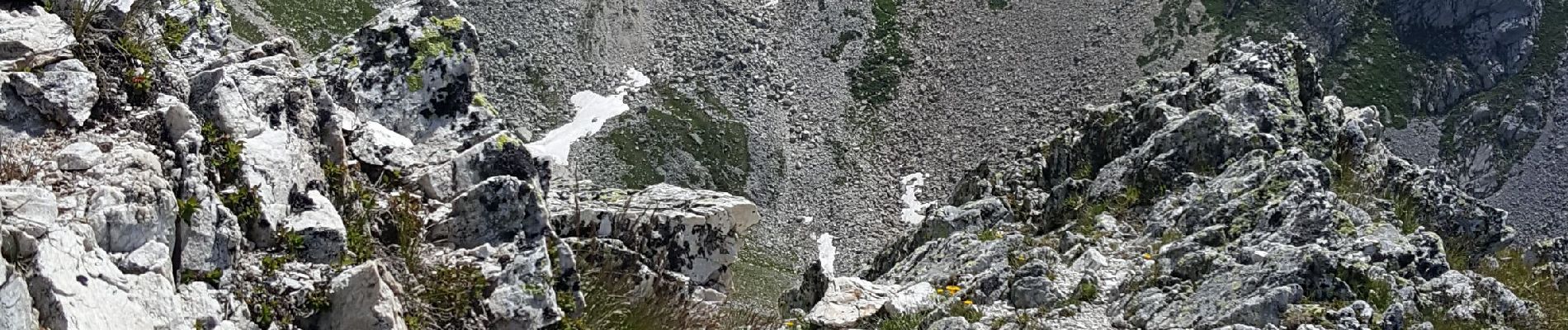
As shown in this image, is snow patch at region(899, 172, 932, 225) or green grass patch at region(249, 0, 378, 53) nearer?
green grass patch at region(249, 0, 378, 53)

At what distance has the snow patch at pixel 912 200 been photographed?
8579 centimetres

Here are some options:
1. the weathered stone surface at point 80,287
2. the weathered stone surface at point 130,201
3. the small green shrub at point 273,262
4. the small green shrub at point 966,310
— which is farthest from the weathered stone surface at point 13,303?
the small green shrub at point 966,310

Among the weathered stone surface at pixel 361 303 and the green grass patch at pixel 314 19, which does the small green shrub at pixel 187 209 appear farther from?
the green grass patch at pixel 314 19

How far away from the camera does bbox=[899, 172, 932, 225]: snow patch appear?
281ft

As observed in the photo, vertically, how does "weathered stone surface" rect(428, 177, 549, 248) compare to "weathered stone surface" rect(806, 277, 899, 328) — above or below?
above

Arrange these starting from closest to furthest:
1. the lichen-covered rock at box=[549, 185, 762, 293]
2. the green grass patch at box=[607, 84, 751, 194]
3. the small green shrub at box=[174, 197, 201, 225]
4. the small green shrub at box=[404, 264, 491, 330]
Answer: the small green shrub at box=[174, 197, 201, 225] → the small green shrub at box=[404, 264, 491, 330] → the lichen-covered rock at box=[549, 185, 762, 293] → the green grass patch at box=[607, 84, 751, 194]

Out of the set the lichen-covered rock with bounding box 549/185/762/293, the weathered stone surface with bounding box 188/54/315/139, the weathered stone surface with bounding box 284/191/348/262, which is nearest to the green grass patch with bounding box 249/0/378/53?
the lichen-covered rock with bounding box 549/185/762/293

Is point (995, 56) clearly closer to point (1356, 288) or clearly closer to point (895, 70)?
point (895, 70)

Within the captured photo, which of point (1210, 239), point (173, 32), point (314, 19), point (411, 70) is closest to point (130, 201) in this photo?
point (173, 32)

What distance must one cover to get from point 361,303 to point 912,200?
7886cm

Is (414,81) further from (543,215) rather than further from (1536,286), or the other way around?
(1536,286)

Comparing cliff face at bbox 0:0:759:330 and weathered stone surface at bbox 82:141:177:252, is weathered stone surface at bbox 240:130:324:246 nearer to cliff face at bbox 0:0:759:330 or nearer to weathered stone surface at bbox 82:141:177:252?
cliff face at bbox 0:0:759:330

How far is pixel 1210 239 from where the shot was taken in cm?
1842

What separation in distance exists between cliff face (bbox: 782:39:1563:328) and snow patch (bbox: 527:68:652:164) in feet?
184
